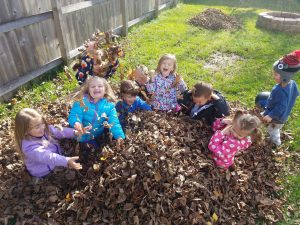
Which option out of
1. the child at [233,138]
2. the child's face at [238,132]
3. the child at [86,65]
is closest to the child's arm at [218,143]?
→ the child at [233,138]

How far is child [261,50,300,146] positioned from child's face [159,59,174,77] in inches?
65.8

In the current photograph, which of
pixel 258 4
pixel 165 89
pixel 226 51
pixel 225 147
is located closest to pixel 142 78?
pixel 165 89

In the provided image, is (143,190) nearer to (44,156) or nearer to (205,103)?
(44,156)

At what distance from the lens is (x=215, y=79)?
7.20 meters

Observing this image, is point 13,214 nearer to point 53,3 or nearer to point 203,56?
point 53,3

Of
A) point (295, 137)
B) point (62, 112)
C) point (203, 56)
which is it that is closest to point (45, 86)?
point (62, 112)

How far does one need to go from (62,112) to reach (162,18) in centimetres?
855

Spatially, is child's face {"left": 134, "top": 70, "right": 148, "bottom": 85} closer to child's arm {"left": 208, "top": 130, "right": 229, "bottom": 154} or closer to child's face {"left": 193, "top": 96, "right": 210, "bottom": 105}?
child's face {"left": 193, "top": 96, "right": 210, "bottom": 105}

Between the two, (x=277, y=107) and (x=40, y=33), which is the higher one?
(x=40, y=33)

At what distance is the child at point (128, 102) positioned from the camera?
4.48 metres

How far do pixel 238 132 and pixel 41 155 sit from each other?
8.29 ft

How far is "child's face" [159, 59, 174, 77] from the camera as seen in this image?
494 centimetres

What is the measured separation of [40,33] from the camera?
20.8 ft

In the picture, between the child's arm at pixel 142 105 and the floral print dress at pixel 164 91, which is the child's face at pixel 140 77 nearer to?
the floral print dress at pixel 164 91
